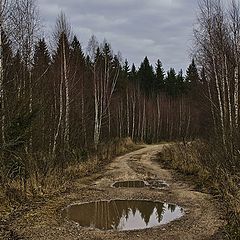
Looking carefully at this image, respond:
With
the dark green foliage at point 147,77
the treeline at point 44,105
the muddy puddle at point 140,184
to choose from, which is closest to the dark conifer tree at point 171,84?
the dark green foliage at point 147,77

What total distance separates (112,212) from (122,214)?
0.34 meters

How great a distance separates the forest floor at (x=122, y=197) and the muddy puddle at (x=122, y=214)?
34 centimetres

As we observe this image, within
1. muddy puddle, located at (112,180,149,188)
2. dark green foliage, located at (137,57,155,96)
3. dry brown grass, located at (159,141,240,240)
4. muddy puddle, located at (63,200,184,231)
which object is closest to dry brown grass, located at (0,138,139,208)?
muddy puddle, located at (63,200,184,231)

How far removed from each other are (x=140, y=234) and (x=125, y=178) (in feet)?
30.3

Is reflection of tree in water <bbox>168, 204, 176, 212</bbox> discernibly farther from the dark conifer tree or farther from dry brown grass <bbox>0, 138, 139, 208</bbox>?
the dark conifer tree

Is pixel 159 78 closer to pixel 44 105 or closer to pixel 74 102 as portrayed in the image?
pixel 74 102

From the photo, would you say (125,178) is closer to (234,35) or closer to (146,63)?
(234,35)

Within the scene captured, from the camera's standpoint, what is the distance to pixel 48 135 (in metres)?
15.5

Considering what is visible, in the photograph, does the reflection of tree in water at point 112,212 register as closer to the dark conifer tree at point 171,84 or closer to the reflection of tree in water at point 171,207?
the reflection of tree in water at point 171,207

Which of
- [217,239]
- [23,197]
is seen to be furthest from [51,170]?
[217,239]

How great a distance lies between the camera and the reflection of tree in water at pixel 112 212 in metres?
9.51

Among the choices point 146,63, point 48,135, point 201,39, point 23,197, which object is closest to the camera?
point 23,197

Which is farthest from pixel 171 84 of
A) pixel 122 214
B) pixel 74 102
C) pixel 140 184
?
pixel 122 214

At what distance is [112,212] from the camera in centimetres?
1069
